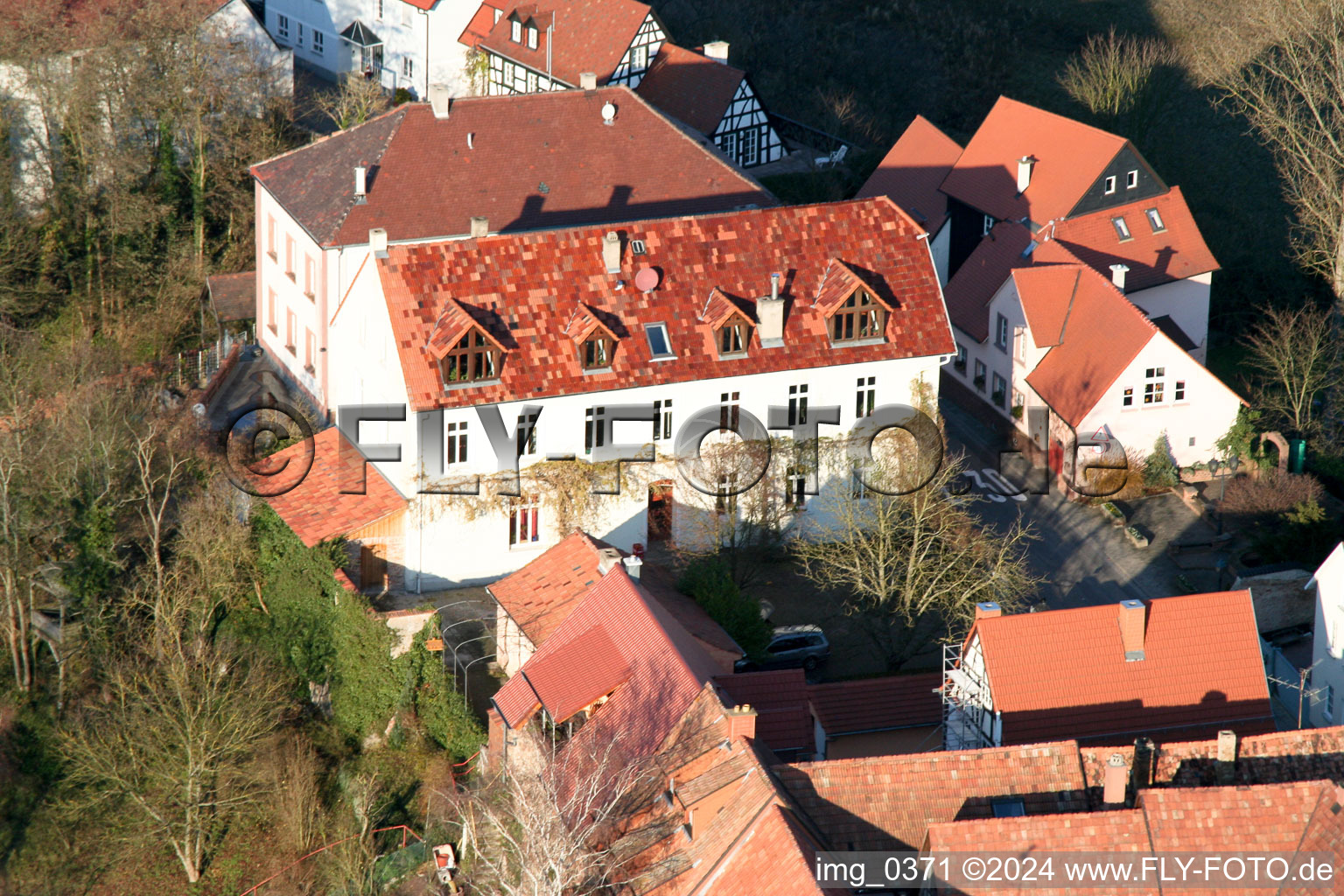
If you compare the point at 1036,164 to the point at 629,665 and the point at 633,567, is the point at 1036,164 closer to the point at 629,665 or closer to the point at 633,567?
the point at 633,567

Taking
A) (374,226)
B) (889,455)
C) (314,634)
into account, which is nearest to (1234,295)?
(889,455)

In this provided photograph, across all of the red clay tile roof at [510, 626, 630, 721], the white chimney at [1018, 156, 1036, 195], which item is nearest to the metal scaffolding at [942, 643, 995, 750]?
the red clay tile roof at [510, 626, 630, 721]

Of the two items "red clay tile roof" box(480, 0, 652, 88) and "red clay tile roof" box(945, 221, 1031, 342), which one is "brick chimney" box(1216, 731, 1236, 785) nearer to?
"red clay tile roof" box(945, 221, 1031, 342)

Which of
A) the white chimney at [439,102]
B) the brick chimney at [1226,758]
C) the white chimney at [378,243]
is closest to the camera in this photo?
the brick chimney at [1226,758]

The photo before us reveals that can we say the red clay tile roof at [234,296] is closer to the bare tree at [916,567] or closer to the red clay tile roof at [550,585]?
the red clay tile roof at [550,585]

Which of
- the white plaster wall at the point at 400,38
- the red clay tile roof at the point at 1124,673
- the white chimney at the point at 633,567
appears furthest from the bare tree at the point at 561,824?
the white plaster wall at the point at 400,38

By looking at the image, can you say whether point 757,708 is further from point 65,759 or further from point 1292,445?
point 1292,445

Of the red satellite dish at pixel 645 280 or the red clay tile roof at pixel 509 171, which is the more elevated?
the red clay tile roof at pixel 509 171
